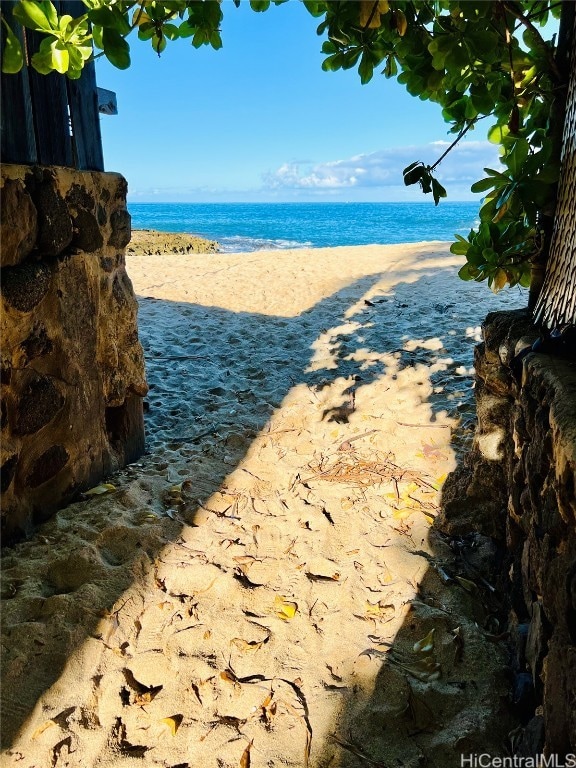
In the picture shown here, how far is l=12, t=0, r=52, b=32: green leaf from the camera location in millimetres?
1407

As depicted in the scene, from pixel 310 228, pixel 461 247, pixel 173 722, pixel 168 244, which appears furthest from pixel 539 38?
pixel 310 228

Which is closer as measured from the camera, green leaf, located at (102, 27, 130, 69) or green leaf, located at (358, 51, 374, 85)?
green leaf, located at (102, 27, 130, 69)

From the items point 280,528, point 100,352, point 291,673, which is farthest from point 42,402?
point 291,673

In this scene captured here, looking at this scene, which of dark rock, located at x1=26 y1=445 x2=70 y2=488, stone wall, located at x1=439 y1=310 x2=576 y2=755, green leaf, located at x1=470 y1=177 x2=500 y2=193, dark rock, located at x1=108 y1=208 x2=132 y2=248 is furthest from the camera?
dark rock, located at x1=108 y1=208 x2=132 y2=248

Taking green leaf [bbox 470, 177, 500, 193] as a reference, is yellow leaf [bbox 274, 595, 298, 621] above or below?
below

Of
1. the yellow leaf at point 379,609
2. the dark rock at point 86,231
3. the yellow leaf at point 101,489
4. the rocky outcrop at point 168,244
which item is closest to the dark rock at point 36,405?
the yellow leaf at point 101,489

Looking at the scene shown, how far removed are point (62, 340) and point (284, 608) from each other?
5.01ft

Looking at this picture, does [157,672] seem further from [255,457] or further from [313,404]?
[313,404]

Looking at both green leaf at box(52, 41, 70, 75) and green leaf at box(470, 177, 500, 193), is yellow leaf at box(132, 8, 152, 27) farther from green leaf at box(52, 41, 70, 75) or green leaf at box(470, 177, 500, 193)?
green leaf at box(470, 177, 500, 193)

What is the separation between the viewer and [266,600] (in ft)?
6.54

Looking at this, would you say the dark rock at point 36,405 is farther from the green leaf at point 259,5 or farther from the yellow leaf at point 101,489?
the green leaf at point 259,5

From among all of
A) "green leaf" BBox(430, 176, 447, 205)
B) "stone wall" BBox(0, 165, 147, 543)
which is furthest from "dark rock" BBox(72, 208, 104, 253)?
"green leaf" BBox(430, 176, 447, 205)

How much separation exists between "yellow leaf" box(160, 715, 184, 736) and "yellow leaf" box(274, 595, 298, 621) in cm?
49

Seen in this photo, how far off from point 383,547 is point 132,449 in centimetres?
158
